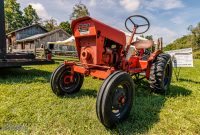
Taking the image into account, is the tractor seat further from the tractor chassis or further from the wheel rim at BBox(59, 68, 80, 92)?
the wheel rim at BBox(59, 68, 80, 92)

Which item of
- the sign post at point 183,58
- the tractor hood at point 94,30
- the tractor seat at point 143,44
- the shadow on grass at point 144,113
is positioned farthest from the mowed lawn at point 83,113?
the sign post at point 183,58

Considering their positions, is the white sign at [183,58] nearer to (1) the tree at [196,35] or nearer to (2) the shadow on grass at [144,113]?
(2) the shadow on grass at [144,113]

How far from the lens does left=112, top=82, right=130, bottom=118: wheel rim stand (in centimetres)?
354

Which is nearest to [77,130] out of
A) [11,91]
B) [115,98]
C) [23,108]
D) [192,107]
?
[115,98]

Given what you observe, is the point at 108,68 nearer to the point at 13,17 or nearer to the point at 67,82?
the point at 67,82

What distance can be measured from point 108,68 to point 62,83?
141 centimetres

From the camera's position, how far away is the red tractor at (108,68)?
3396 millimetres

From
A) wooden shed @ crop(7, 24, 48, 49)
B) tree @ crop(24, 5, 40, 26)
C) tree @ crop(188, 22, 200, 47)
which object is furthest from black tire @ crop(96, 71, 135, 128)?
tree @ crop(24, 5, 40, 26)

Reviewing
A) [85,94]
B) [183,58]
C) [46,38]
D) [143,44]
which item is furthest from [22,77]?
[46,38]

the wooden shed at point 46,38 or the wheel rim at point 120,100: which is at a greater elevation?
the wooden shed at point 46,38

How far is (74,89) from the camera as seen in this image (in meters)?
5.15

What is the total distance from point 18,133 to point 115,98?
144cm

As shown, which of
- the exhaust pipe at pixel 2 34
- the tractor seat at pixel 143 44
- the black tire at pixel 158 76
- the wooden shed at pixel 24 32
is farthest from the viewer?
the wooden shed at pixel 24 32

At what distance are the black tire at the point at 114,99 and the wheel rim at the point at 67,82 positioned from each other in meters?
1.61
